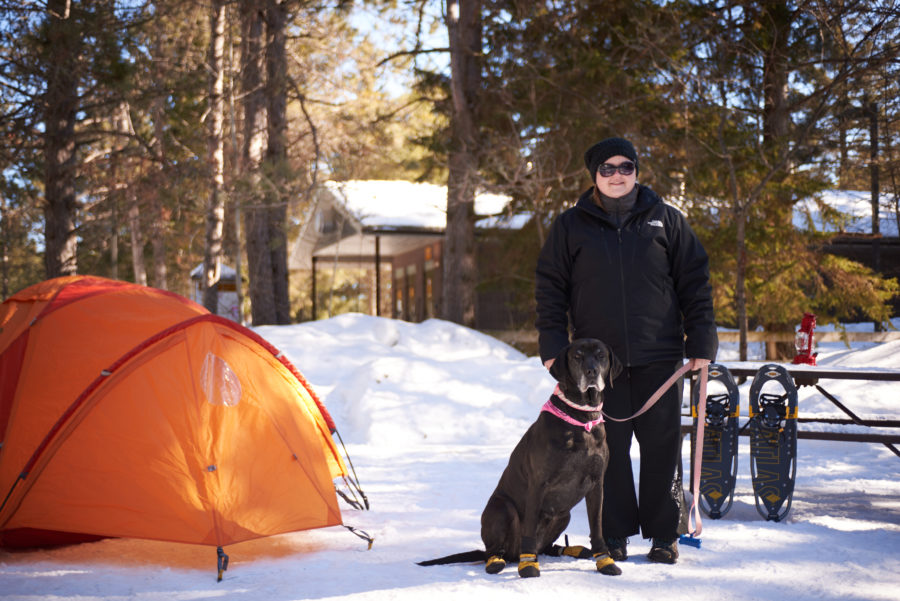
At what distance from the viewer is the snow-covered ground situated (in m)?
4.03

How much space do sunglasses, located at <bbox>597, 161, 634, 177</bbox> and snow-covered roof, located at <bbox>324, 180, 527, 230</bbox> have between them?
1387cm

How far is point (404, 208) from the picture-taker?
2216 centimetres

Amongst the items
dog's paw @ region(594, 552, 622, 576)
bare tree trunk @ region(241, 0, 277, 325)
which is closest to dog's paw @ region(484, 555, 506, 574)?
dog's paw @ region(594, 552, 622, 576)

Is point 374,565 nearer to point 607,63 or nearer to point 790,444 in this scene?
point 790,444

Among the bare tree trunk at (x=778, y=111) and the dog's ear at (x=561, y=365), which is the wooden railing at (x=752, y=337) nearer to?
the bare tree trunk at (x=778, y=111)

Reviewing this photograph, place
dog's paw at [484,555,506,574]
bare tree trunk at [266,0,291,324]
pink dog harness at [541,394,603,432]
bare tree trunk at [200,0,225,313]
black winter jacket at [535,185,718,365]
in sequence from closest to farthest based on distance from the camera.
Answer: pink dog harness at [541,394,603,432] → dog's paw at [484,555,506,574] → black winter jacket at [535,185,718,365] → bare tree trunk at [200,0,225,313] → bare tree trunk at [266,0,291,324]

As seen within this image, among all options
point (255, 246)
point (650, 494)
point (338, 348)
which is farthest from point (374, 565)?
point (255, 246)

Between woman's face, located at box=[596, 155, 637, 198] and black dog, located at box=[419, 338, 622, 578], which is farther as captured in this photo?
woman's face, located at box=[596, 155, 637, 198]

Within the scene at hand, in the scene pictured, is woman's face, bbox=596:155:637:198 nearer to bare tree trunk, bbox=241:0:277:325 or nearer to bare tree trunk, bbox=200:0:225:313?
bare tree trunk, bbox=200:0:225:313

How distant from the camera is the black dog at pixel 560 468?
13.5 ft

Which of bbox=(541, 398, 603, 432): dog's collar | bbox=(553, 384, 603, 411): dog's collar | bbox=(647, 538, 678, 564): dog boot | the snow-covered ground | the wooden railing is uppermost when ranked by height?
bbox=(553, 384, 603, 411): dog's collar

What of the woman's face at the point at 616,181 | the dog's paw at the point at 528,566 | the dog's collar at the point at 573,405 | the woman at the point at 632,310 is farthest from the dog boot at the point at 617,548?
the woman's face at the point at 616,181

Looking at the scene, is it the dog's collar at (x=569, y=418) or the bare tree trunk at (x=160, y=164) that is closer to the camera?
the dog's collar at (x=569, y=418)

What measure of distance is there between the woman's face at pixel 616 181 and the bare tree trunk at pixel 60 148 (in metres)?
9.68
